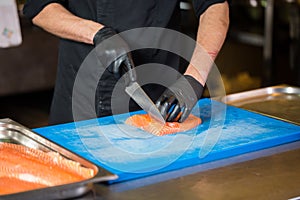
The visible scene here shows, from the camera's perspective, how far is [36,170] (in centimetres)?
123

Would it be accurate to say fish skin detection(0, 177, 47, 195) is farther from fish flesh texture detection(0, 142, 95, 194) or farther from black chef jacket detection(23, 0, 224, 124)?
black chef jacket detection(23, 0, 224, 124)

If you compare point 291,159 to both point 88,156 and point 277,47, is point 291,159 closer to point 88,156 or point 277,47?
point 88,156

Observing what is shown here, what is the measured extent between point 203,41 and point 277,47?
7.30 feet

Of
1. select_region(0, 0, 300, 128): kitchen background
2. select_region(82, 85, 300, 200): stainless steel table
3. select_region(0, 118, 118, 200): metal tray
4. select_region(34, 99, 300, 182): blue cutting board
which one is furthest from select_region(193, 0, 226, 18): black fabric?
select_region(0, 0, 300, 128): kitchen background

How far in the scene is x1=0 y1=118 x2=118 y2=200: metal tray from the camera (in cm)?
111

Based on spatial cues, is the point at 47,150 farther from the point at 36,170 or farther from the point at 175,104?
the point at 175,104

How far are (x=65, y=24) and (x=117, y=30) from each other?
0.17 metres

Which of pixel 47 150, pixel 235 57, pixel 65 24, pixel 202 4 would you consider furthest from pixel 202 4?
pixel 235 57

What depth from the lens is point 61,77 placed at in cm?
211

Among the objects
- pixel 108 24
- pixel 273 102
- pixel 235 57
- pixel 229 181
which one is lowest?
pixel 235 57

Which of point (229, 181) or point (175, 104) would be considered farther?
point (175, 104)

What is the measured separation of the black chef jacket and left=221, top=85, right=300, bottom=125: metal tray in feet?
0.88

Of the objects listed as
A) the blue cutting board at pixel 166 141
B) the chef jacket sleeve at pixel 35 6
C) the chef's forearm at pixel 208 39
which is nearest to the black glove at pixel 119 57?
the blue cutting board at pixel 166 141

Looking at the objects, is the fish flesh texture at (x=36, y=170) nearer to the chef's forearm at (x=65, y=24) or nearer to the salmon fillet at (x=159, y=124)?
the salmon fillet at (x=159, y=124)
